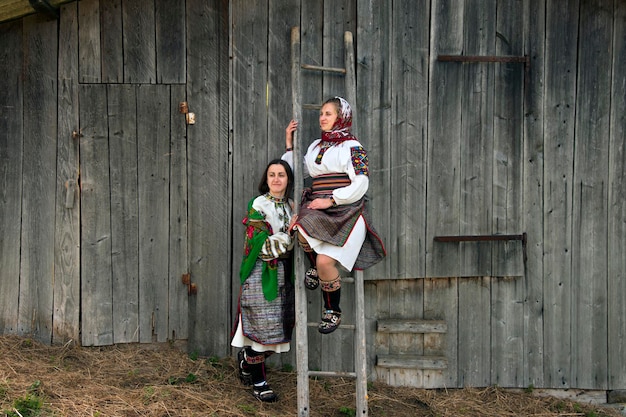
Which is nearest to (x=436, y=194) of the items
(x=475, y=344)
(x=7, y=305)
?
(x=475, y=344)

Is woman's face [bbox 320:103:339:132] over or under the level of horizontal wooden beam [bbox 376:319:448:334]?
over

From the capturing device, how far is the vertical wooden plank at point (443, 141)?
431cm

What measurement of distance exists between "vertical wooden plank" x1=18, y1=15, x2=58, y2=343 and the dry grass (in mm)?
256

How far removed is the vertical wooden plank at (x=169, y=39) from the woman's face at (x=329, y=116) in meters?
1.18

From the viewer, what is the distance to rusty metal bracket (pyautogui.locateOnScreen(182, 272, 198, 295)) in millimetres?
4340

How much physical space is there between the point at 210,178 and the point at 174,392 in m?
1.44

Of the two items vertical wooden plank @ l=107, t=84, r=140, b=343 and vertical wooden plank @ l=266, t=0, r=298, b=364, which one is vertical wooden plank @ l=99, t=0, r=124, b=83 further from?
vertical wooden plank @ l=266, t=0, r=298, b=364

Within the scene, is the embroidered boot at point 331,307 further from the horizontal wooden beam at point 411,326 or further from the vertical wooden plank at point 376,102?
the horizontal wooden beam at point 411,326

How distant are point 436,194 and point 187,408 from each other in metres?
2.18

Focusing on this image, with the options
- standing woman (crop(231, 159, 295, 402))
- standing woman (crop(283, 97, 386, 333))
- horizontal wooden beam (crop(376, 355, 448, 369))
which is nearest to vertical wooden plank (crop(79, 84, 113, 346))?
standing woman (crop(231, 159, 295, 402))

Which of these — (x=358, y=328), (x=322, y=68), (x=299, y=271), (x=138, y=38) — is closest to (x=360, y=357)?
(x=358, y=328)

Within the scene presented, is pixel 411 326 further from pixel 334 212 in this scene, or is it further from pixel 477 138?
pixel 477 138

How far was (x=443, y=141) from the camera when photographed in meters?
4.34

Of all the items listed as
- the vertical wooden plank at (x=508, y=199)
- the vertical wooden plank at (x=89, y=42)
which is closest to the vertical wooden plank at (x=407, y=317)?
the vertical wooden plank at (x=508, y=199)
